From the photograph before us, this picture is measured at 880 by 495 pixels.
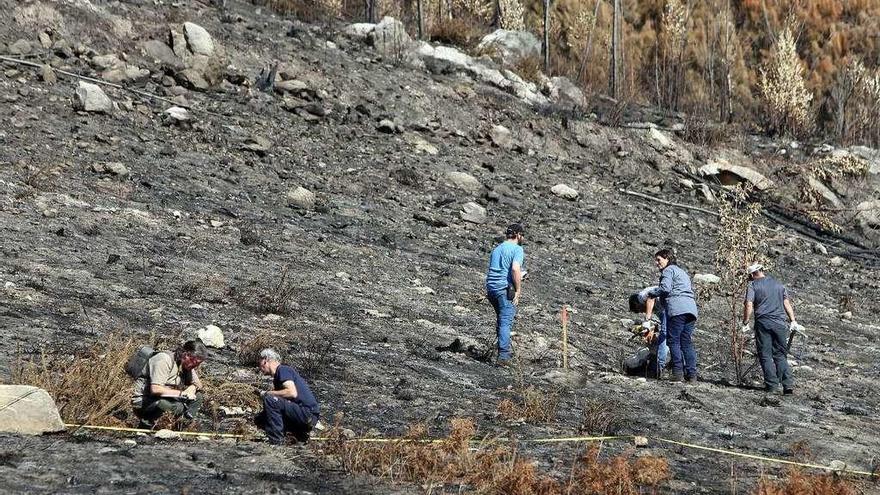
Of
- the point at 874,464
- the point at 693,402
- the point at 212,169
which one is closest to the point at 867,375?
the point at 693,402

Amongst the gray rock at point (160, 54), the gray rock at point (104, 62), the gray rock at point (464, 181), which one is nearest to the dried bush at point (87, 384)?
the gray rock at point (464, 181)

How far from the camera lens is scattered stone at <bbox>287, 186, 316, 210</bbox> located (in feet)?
45.9

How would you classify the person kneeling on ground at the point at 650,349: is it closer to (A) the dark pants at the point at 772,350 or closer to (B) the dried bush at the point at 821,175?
(A) the dark pants at the point at 772,350

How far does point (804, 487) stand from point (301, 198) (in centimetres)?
976

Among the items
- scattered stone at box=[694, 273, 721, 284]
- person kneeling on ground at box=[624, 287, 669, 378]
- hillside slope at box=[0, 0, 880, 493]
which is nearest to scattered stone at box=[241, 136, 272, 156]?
hillside slope at box=[0, 0, 880, 493]

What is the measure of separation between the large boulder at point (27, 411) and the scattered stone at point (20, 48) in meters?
11.5

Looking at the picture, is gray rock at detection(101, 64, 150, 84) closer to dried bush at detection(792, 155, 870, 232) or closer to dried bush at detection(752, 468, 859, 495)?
dried bush at detection(792, 155, 870, 232)

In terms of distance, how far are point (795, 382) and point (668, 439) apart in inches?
128

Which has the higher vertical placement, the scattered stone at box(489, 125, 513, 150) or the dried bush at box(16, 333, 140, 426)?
the scattered stone at box(489, 125, 513, 150)

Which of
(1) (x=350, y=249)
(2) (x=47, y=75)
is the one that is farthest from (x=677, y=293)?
(2) (x=47, y=75)

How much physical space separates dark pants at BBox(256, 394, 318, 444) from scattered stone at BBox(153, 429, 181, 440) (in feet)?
1.75

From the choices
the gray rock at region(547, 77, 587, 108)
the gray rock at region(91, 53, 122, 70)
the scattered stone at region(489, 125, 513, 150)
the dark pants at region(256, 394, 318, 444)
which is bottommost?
the dark pants at region(256, 394, 318, 444)

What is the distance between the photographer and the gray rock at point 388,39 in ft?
69.6

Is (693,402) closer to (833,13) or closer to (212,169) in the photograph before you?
(212,169)
